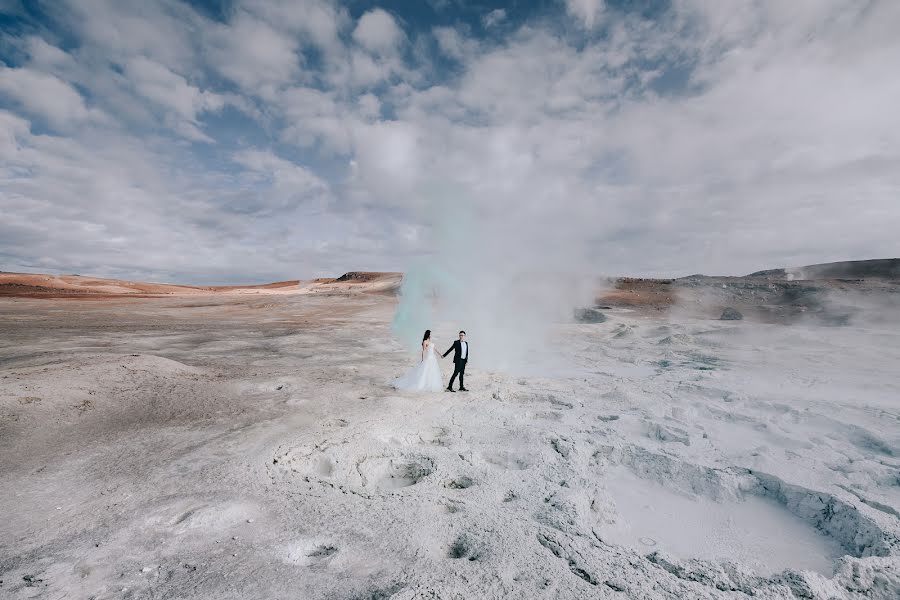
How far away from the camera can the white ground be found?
3.38 m

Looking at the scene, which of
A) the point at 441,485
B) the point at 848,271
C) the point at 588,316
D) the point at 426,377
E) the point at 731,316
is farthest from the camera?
the point at 848,271

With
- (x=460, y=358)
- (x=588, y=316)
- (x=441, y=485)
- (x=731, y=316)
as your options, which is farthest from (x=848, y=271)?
(x=441, y=485)

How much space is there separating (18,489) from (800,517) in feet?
28.5

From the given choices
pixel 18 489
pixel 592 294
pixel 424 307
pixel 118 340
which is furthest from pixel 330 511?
pixel 592 294

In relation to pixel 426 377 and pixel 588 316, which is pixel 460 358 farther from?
pixel 588 316

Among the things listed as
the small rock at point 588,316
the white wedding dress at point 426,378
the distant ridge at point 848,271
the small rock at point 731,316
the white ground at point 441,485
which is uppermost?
the distant ridge at point 848,271

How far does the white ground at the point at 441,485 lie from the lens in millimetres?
3383

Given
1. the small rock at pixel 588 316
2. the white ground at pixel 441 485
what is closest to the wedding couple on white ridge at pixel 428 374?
the white ground at pixel 441 485

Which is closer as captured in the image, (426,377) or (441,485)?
(441,485)

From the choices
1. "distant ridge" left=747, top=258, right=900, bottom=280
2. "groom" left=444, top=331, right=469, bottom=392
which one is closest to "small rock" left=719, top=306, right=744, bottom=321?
"groom" left=444, top=331, right=469, bottom=392

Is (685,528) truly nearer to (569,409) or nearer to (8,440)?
(569,409)

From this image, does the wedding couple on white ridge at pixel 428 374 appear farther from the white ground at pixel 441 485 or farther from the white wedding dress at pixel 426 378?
the white ground at pixel 441 485

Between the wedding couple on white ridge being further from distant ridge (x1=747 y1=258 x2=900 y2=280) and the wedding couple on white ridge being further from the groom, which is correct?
distant ridge (x1=747 y1=258 x2=900 y2=280)

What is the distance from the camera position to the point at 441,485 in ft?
16.6
